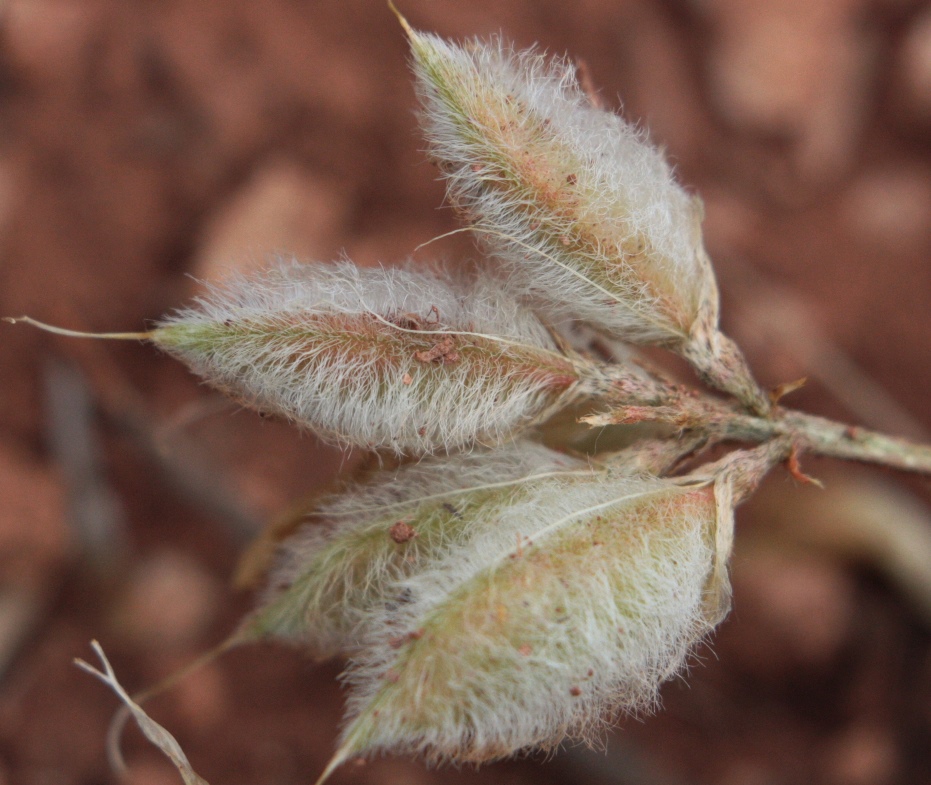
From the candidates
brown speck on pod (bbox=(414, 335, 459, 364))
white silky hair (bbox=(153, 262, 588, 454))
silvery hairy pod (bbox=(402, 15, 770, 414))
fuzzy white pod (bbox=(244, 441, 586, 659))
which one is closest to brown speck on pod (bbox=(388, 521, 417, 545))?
fuzzy white pod (bbox=(244, 441, 586, 659))

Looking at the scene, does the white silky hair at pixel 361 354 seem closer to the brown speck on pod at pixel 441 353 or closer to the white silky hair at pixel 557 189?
the brown speck on pod at pixel 441 353

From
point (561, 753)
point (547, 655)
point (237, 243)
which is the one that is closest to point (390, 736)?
point (547, 655)

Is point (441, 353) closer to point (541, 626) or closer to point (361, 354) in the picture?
point (361, 354)

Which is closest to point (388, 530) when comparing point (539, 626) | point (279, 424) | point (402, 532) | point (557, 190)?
point (402, 532)

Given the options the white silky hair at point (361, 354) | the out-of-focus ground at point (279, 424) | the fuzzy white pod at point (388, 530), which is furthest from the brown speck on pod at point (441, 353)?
the out-of-focus ground at point (279, 424)

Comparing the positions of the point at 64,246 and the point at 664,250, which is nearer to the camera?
the point at 664,250

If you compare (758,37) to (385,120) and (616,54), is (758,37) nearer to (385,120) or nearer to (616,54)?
(616,54)
